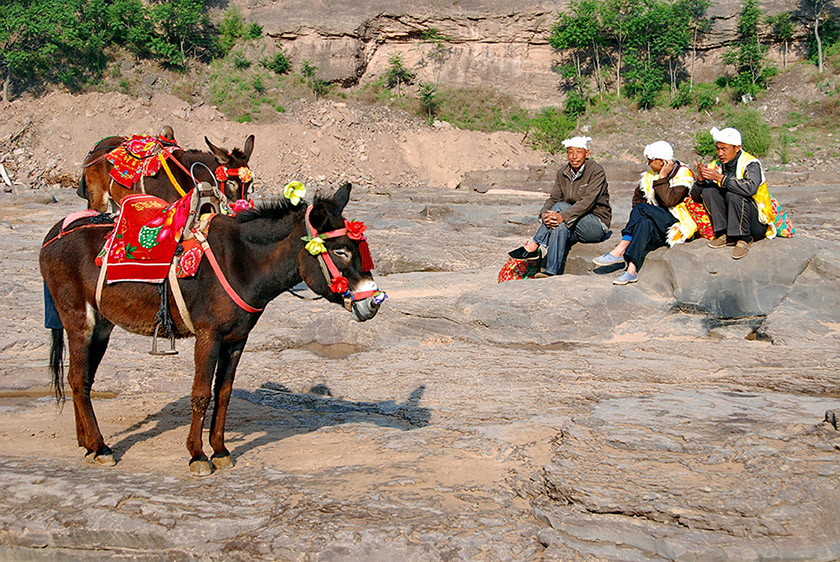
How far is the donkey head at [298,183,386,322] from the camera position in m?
4.53

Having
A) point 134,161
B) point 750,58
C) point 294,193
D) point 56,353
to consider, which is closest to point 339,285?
point 294,193

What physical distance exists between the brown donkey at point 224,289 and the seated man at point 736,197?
4964 millimetres

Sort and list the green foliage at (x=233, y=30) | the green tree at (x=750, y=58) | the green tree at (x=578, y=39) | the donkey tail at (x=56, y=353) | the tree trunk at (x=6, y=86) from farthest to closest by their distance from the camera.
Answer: the green foliage at (x=233, y=30)
the green tree at (x=578, y=39)
the green tree at (x=750, y=58)
the tree trunk at (x=6, y=86)
the donkey tail at (x=56, y=353)

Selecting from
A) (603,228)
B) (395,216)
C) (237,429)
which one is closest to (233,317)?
Answer: (237,429)

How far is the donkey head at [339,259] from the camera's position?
453 cm

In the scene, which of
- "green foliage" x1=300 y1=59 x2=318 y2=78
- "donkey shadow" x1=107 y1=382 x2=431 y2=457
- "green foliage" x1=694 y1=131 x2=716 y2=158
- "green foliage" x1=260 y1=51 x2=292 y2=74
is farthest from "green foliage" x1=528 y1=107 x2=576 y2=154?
"donkey shadow" x1=107 y1=382 x2=431 y2=457

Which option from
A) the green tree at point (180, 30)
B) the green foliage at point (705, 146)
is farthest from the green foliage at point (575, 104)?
the green tree at point (180, 30)

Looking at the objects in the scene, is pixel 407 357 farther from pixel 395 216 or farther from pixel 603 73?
pixel 603 73

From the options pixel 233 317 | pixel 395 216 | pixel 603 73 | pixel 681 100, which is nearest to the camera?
pixel 233 317

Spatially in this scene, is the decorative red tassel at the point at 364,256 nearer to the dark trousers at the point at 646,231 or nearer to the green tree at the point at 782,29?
the dark trousers at the point at 646,231

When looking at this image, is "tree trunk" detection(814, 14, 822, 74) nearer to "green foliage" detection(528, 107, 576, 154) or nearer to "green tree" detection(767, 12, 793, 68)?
"green tree" detection(767, 12, 793, 68)

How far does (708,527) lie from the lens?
12.3 feet

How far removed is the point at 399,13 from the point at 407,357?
120ft

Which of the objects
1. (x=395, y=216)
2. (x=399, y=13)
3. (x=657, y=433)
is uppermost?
(x=399, y=13)
